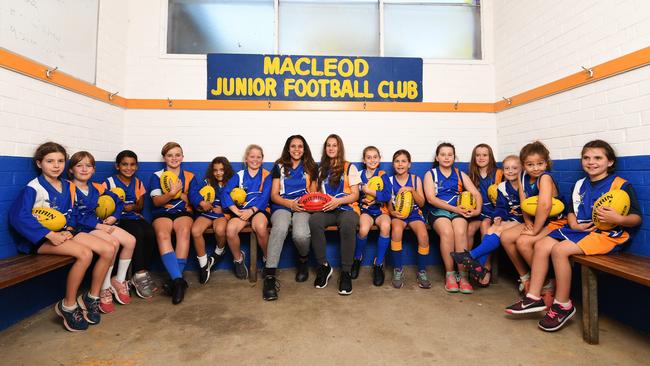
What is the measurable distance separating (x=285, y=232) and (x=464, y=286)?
1.57 meters

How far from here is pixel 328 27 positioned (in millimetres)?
3633

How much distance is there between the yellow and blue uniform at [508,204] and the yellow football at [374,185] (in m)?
1.02

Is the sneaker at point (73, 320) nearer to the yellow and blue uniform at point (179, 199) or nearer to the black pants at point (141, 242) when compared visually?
the black pants at point (141, 242)

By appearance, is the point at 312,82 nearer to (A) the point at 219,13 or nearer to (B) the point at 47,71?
(A) the point at 219,13

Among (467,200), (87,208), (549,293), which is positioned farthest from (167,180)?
(549,293)

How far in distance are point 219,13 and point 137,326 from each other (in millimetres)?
3176

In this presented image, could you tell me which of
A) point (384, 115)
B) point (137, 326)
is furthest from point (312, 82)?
point (137, 326)

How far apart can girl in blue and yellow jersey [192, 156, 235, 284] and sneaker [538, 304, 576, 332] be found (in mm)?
2523

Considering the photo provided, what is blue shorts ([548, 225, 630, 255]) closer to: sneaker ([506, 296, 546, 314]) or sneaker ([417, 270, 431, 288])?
sneaker ([506, 296, 546, 314])

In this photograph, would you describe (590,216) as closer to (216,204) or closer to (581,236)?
(581,236)

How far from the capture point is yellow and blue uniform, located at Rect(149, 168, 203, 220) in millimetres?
2957

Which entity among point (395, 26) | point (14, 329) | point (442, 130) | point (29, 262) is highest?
point (395, 26)

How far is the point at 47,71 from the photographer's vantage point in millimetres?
2422

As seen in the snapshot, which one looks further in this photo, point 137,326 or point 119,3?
point 119,3
